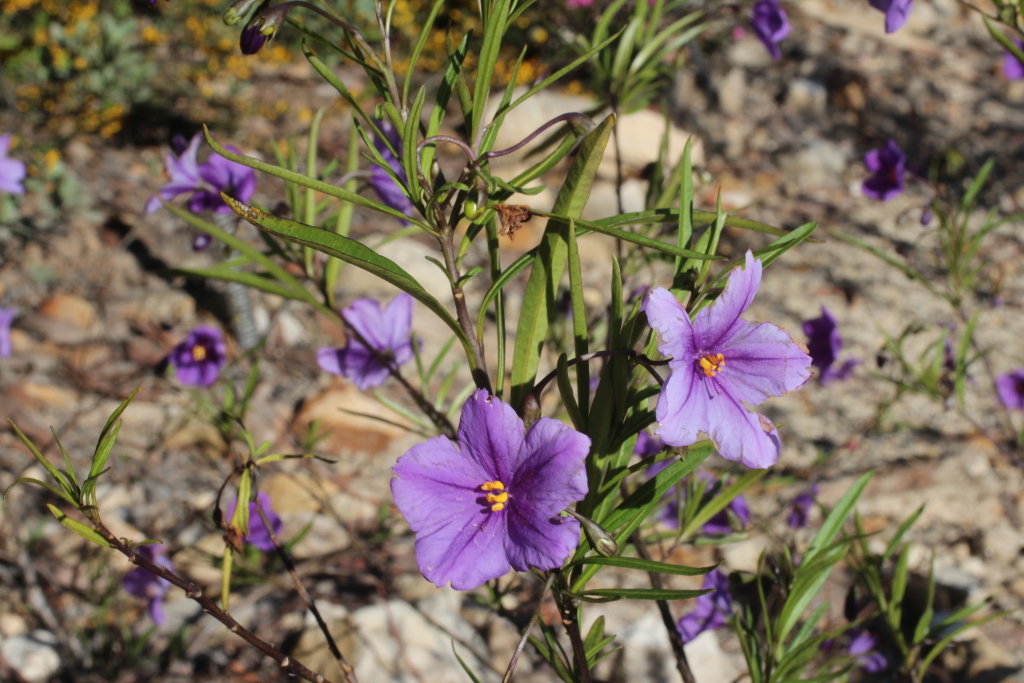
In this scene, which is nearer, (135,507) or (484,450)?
(484,450)

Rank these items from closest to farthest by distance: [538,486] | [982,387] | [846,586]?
[538,486] → [846,586] → [982,387]

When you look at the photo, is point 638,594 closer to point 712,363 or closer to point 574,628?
point 574,628

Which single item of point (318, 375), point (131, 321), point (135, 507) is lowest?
point (135, 507)

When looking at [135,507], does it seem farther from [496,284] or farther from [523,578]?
[496,284]

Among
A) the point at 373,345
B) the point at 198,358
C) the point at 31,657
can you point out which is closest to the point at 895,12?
the point at 373,345

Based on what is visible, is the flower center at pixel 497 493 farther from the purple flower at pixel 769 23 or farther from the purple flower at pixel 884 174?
the purple flower at pixel 884 174

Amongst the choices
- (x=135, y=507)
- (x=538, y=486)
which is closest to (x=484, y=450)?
(x=538, y=486)

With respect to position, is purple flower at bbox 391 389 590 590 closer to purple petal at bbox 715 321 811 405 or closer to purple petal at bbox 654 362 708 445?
purple petal at bbox 654 362 708 445
